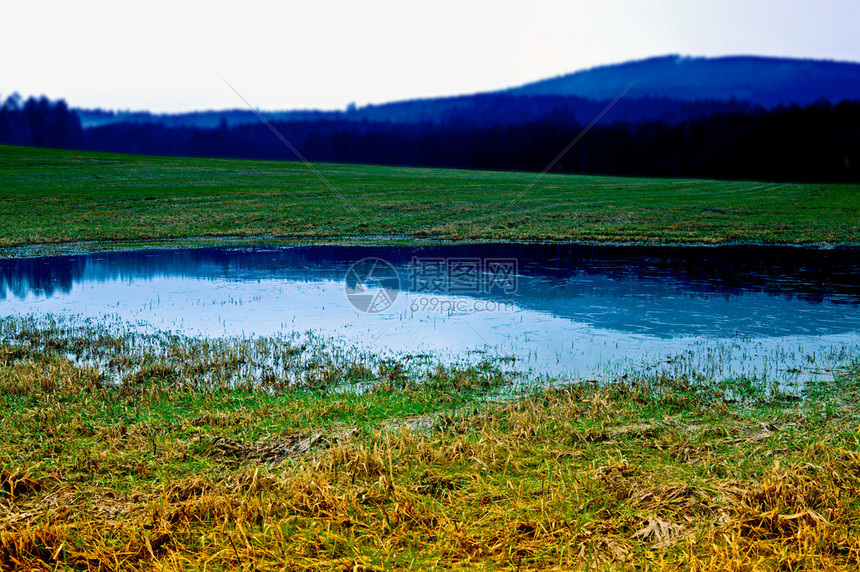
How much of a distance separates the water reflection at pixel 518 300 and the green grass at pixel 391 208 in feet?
21.8

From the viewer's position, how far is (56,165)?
6456 cm

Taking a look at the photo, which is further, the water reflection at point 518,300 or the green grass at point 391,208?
the green grass at point 391,208

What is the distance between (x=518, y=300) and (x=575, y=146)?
113341 mm

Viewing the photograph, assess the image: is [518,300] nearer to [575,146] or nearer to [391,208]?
[391,208]

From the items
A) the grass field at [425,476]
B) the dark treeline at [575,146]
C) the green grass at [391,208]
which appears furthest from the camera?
the dark treeline at [575,146]

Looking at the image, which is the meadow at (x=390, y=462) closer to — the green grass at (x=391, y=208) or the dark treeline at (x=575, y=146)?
the green grass at (x=391, y=208)

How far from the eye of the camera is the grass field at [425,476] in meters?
4.89

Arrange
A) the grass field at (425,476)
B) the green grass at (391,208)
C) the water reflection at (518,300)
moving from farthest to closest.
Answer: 1. the green grass at (391,208)
2. the water reflection at (518,300)
3. the grass field at (425,476)

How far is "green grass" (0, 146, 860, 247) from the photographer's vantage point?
32938 mm

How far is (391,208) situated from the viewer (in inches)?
1683

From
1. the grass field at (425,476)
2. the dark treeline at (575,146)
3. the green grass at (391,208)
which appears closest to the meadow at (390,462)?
the grass field at (425,476)

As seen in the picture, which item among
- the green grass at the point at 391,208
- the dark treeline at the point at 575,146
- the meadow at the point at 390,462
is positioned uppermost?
the dark treeline at the point at 575,146

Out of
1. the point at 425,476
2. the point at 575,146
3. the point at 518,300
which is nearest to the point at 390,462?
the point at 425,476

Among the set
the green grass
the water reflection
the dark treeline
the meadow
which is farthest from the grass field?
the dark treeline
